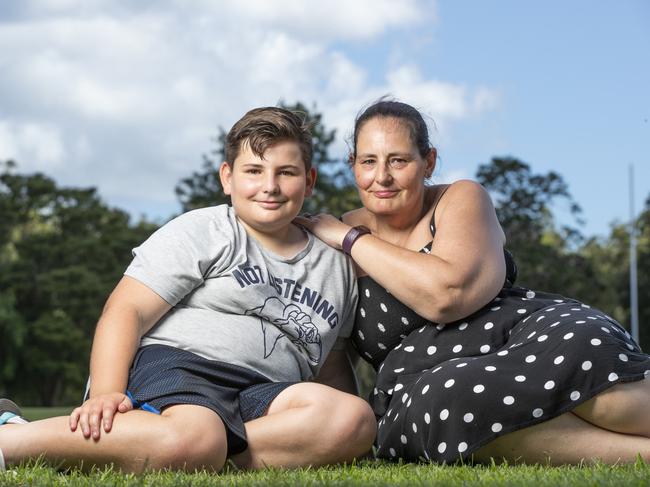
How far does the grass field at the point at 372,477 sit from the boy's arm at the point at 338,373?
960 millimetres

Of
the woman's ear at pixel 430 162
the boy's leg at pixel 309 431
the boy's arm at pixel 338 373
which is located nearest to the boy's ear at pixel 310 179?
the woman's ear at pixel 430 162

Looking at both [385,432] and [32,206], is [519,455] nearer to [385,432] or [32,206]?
[385,432]

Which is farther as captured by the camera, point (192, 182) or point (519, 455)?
point (192, 182)

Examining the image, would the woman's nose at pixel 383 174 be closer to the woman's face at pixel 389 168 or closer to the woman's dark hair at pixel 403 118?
the woman's face at pixel 389 168

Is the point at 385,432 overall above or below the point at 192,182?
below

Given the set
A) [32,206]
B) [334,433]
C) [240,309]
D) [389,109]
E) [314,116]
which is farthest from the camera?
[32,206]

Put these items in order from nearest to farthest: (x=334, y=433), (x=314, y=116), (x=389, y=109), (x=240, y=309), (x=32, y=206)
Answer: (x=334, y=433), (x=240, y=309), (x=389, y=109), (x=314, y=116), (x=32, y=206)

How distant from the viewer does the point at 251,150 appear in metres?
3.99

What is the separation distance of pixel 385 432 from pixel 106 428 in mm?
1256

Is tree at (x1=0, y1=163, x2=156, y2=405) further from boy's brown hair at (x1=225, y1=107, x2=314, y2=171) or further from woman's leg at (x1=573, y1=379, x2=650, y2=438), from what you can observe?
woman's leg at (x1=573, y1=379, x2=650, y2=438)

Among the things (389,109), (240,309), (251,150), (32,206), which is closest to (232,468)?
(240,309)

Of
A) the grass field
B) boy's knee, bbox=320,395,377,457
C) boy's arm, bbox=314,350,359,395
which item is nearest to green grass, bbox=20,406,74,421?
boy's arm, bbox=314,350,359,395

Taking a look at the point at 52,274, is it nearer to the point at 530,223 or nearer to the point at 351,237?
the point at 530,223

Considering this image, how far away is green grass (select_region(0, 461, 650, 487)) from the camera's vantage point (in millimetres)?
2699
